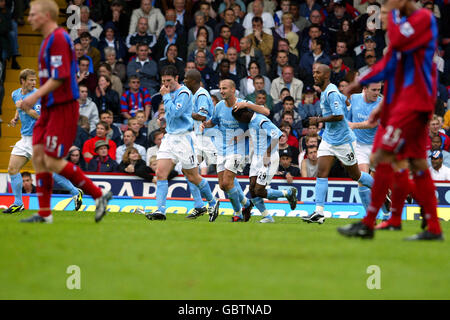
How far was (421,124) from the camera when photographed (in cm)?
784

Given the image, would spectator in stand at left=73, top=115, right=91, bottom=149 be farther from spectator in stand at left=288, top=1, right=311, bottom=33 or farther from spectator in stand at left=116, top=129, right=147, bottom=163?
spectator in stand at left=288, top=1, right=311, bottom=33

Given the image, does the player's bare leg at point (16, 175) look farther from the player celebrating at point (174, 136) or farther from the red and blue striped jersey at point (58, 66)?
the red and blue striped jersey at point (58, 66)

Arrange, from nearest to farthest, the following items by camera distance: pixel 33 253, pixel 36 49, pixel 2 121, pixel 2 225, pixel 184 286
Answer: pixel 184 286 → pixel 33 253 → pixel 2 225 → pixel 2 121 → pixel 36 49

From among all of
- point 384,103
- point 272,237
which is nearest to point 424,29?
point 384,103

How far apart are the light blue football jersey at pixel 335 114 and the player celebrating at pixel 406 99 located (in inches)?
177

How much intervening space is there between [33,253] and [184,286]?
2.03 m

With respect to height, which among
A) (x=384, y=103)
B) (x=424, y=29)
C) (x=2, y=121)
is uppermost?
(x=424, y=29)

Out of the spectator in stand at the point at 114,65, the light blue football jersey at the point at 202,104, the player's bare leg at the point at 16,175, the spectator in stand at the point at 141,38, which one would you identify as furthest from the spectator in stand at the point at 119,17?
the light blue football jersey at the point at 202,104

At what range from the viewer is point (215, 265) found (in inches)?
260

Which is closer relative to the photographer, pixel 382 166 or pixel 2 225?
pixel 382 166

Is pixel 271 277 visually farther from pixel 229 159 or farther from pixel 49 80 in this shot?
pixel 229 159

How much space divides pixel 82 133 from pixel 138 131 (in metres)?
1.42

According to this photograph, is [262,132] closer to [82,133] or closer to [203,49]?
[82,133]

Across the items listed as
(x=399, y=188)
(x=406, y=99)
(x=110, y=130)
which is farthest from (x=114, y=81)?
(x=406, y=99)
